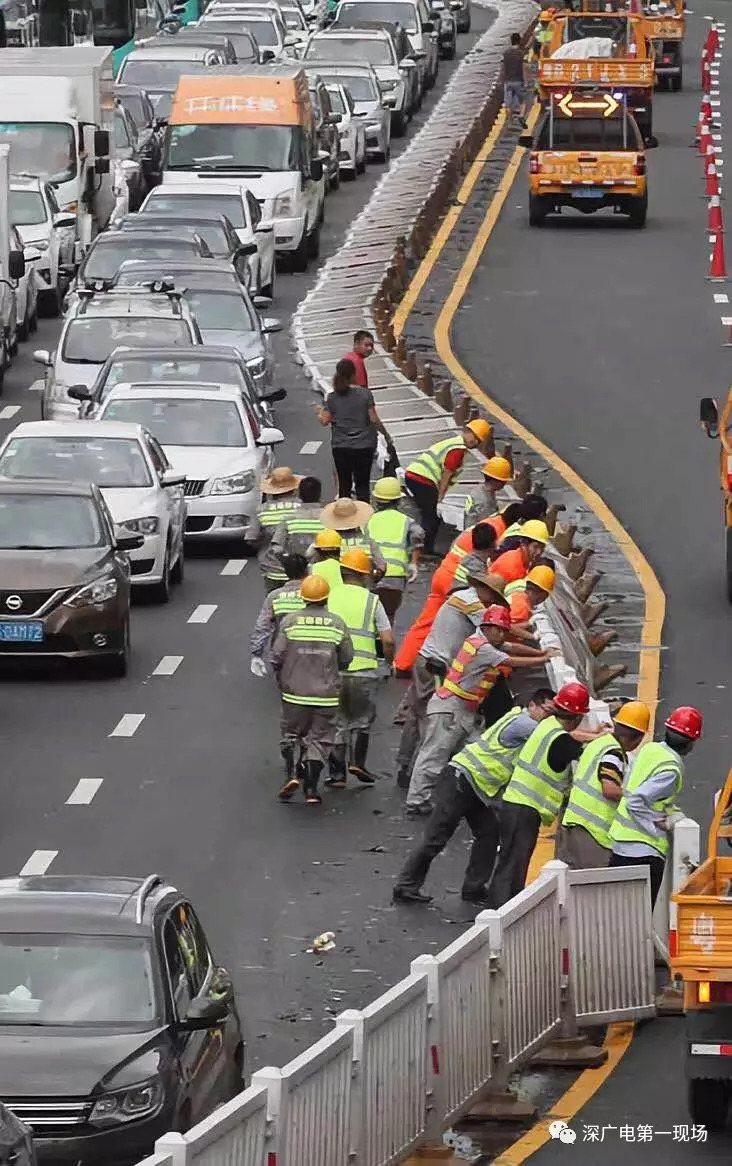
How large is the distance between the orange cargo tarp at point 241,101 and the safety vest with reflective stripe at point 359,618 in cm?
2620

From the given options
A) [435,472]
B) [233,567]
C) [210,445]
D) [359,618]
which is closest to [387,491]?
[359,618]

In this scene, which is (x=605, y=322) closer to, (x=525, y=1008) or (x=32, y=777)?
(x=32, y=777)

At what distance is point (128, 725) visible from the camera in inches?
923

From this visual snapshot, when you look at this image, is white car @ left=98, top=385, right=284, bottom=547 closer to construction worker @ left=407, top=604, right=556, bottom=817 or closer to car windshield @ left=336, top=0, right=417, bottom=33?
construction worker @ left=407, top=604, right=556, bottom=817

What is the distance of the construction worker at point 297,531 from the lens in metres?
24.0

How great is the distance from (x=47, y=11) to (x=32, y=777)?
157 feet

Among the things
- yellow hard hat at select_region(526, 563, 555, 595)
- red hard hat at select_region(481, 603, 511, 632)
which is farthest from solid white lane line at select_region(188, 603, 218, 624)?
red hard hat at select_region(481, 603, 511, 632)

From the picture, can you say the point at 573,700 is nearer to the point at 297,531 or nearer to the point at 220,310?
the point at 297,531

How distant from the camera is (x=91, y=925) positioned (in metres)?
14.2

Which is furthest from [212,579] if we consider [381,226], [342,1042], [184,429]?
[381,226]

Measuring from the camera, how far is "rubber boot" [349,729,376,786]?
2172 cm

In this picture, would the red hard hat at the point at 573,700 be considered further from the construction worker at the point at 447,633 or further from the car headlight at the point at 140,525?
the car headlight at the point at 140,525

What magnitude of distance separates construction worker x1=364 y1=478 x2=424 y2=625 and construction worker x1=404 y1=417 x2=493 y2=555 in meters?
2.89

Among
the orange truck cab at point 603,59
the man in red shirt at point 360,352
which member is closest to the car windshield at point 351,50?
the orange truck cab at point 603,59
